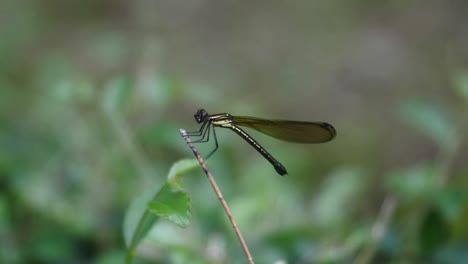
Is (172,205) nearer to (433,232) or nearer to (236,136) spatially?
(433,232)

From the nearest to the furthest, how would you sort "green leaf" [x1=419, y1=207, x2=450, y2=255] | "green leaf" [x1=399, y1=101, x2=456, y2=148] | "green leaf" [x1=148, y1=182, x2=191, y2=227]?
"green leaf" [x1=148, y1=182, x2=191, y2=227]
"green leaf" [x1=419, y1=207, x2=450, y2=255]
"green leaf" [x1=399, y1=101, x2=456, y2=148]

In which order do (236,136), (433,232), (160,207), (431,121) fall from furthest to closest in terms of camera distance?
(236,136) → (431,121) → (433,232) → (160,207)

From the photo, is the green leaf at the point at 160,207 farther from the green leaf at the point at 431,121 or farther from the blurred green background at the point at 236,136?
the green leaf at the point at 431,121

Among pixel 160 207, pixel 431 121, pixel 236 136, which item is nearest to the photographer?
pixel 160 207

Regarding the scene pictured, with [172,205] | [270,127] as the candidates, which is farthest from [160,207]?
[270,127]

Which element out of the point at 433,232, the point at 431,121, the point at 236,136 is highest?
the point at 236,136

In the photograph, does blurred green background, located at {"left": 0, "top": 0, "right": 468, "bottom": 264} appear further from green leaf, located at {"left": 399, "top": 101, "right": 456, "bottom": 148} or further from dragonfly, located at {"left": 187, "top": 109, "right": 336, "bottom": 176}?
dragonfly, located at {"left": 187, "top": 109, "right": 336, "bottom": 176}

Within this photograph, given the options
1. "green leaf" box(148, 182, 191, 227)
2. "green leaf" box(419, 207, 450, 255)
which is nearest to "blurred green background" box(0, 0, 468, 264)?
"green leaf" box(419, 207, 450, 255)
